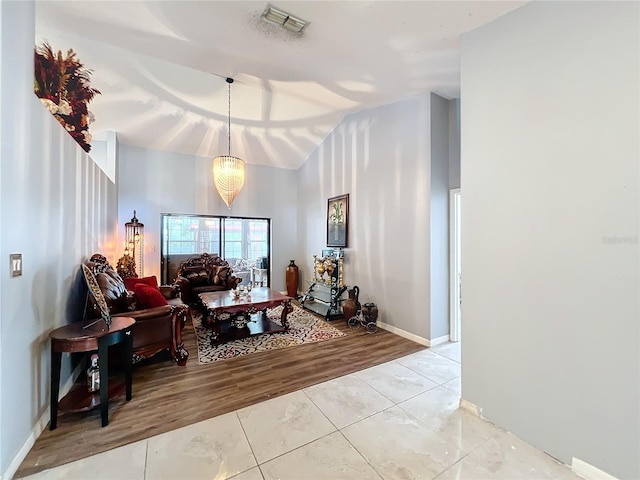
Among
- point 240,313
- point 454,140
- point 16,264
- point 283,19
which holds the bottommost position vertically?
point 240,313

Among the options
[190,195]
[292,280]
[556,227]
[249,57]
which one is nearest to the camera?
[556,227]

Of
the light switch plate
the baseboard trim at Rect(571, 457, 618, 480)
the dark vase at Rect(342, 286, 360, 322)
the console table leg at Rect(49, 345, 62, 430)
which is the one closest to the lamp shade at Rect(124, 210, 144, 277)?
the console table leg at Rect(49, 345, 62, 430)

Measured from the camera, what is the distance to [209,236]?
6.27 meters

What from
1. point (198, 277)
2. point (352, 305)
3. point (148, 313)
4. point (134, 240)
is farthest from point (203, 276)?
point (352, 305)

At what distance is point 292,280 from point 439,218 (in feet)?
13.0

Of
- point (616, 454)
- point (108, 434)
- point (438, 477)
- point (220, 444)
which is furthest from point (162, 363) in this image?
point (616, 454)

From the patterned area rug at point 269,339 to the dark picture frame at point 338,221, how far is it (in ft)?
5.08

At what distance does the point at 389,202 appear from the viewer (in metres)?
4.25

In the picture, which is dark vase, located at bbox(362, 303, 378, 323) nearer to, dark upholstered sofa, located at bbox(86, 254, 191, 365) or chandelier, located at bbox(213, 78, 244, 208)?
dark upholstered sofa, located at bbox(86, 254, 191, 365)

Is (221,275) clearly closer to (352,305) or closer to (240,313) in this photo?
(240,313)

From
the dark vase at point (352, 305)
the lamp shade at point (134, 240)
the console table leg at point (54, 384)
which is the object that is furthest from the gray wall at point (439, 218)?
the lamp shade at point (134, 240)

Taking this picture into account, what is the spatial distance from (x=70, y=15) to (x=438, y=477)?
15.2ft

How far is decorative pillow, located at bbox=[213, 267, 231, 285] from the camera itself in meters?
5.53

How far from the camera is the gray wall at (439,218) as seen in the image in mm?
3639
